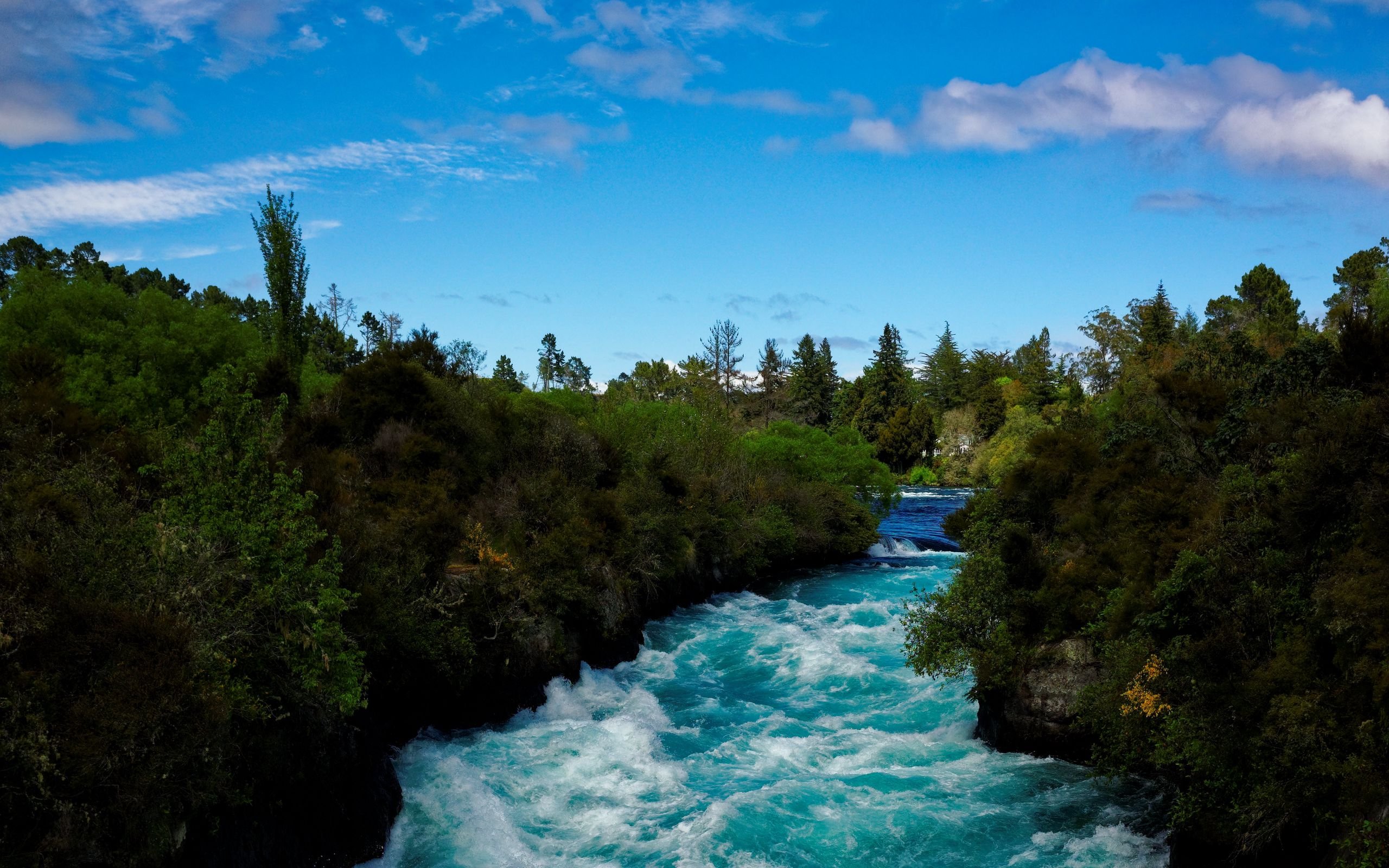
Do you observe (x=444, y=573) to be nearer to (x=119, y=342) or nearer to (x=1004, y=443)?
(x=119, y=342)

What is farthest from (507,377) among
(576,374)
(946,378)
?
(946,378)

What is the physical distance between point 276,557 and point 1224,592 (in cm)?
1348

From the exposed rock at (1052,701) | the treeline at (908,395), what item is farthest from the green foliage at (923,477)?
the exposed rock at (1052,701)

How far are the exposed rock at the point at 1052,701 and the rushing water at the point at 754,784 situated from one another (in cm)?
37

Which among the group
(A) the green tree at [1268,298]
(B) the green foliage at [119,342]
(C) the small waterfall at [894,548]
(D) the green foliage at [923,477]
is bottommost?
(C) the small waterfall at [894,548]

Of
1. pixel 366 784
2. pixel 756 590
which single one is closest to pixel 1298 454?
pixel 366 784

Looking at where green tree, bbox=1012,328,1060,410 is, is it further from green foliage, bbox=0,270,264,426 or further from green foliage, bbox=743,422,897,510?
green foliage, bbox=0,270,264,426

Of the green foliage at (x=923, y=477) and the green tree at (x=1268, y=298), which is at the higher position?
the green tree at (x=1268, y=298)

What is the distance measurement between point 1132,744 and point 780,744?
7469mm

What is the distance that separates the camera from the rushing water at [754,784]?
520 inches

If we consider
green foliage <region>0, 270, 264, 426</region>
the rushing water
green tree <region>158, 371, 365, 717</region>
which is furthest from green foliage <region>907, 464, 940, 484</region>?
green tree <region>158, 371, 365, 717</region>

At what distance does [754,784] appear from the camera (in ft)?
52.4

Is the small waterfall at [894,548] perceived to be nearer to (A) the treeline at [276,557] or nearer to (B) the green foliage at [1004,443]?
(A) the treeline at [276,557]

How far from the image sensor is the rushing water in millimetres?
13195
